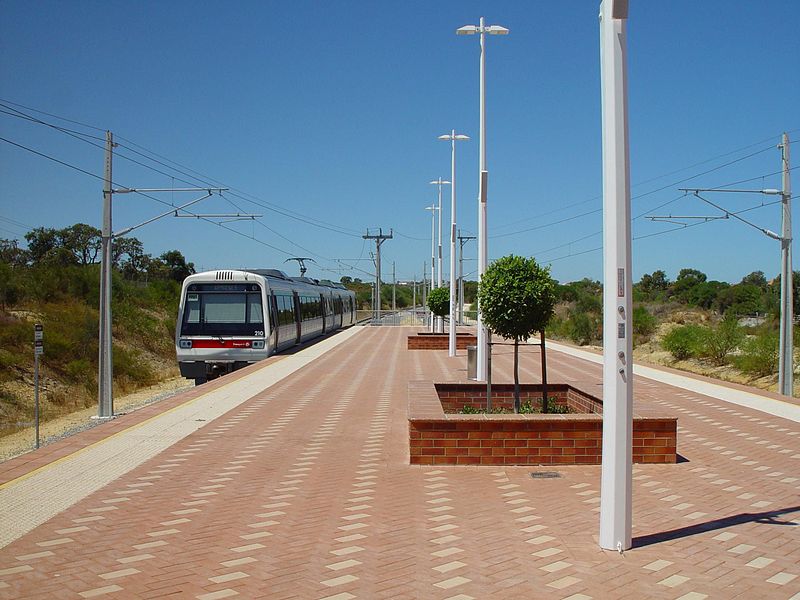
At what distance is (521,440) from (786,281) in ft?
48.8

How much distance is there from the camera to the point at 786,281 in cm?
2042

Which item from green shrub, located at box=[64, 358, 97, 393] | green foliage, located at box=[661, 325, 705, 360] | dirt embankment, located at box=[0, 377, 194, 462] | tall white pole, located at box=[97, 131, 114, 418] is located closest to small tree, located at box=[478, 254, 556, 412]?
dirt embankment, located at box=[0, 377, 194, 462]

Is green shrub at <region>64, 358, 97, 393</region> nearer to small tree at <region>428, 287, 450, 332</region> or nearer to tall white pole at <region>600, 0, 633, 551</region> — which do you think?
small tree at <region>428, 287, 450, 332</region>

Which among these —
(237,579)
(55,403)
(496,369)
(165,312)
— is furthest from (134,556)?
(165,312)

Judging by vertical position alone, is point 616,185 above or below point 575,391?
above

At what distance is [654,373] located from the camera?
800 inches

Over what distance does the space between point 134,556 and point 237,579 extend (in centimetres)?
93

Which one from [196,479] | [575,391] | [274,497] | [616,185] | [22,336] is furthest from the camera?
[22,336]

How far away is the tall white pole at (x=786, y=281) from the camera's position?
1966 cm

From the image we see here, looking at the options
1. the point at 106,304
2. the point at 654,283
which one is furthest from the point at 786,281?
the point at 654,283

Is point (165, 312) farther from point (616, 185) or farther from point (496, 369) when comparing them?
point (616, 185)

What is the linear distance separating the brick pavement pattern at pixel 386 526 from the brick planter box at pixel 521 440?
162 millimetres

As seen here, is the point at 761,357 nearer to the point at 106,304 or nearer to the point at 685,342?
the point at 685,342

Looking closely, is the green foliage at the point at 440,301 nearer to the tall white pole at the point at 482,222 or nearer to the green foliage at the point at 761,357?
the green foliage at the point at 761,357
